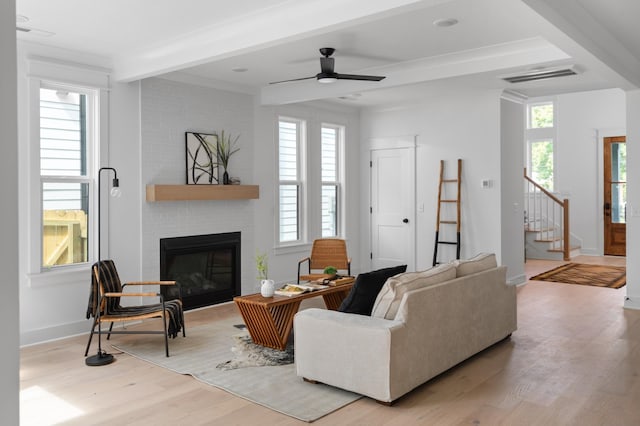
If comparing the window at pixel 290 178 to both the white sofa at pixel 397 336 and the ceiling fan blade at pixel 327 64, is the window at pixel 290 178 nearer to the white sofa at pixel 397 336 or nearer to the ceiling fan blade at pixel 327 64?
the ceiling fan blade at pixel 327 64

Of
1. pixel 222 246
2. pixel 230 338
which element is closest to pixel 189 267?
pixel 222 246

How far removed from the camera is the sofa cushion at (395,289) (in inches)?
141

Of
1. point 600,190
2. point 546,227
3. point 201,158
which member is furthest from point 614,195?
point 201,158

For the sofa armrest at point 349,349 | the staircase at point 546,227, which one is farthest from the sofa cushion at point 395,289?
the staircase at point 546,227

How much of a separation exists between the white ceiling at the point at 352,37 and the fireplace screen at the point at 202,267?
1.86 metres

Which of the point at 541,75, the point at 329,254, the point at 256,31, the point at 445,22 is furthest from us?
the point at 329,254

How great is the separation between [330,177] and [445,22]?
411 centimetres

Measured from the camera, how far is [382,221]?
27.6 ft

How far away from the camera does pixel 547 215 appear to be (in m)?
10.9

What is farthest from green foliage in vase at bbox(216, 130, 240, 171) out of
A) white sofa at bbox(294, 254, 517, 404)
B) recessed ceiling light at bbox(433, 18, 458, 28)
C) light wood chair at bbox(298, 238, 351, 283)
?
white sofa at bbox(294, 254, 517, 404)

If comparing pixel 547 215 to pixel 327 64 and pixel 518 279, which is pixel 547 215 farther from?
pixel 327 64

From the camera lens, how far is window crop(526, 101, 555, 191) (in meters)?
11.4

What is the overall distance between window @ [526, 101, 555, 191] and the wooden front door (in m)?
1.12

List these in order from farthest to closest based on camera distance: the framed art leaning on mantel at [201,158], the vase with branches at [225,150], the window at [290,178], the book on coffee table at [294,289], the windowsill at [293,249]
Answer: the window at [290,178]
the windowsill at [293,249]
the vase with branches at [225,150]
the framed art leaning on mantel at [201,158]
the book on coffee table at [294,289]
